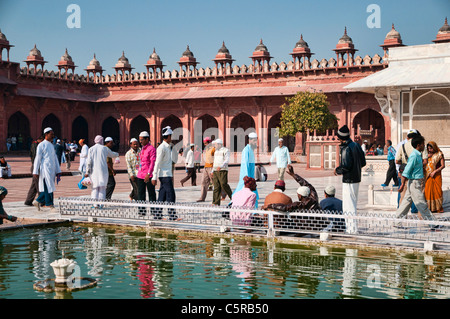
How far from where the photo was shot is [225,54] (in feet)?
99.9

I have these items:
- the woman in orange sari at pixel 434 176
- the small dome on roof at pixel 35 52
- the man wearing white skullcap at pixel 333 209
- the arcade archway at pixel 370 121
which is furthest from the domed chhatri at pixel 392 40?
the man wearing white skullcap at pixel 333 209

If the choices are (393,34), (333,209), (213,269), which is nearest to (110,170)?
(333,209)

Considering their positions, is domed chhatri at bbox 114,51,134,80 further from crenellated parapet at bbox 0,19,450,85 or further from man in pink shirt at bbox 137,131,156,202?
man in pink shirt at bbox 137,131,156,202

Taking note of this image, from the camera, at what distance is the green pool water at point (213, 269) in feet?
12.4

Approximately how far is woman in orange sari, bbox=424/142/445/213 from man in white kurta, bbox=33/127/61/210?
15.1 ft

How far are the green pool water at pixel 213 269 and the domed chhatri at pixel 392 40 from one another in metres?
22.9

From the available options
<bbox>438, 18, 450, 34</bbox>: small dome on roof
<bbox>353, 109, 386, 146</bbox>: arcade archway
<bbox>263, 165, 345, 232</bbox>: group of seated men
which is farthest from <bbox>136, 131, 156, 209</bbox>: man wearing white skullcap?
<bbox>438, 18, 450, 34</bbox>: small dome on roof

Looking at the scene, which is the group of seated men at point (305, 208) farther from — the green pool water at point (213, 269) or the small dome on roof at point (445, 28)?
the small dome on roof at point (445, 28)

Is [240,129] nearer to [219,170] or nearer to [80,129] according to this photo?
[80,129]

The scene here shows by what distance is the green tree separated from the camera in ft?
80.6

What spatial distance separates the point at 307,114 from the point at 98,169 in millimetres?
17964
